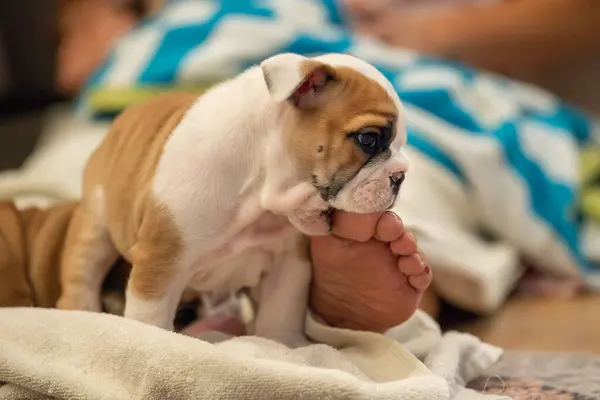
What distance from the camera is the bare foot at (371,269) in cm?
81

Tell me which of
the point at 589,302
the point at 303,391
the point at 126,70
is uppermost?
the point at 303,391

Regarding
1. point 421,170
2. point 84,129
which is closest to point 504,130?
point 421,170

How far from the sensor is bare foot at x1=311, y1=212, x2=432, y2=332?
81 centimetres

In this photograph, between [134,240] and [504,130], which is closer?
[134,240]

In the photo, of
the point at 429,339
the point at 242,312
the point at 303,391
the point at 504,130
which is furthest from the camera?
the point at 504,130

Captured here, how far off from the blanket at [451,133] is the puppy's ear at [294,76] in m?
0.39

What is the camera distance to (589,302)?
1302 millimetres

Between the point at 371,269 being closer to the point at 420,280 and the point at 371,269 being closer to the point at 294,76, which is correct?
the point at 420,280

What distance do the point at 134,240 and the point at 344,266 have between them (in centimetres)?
Answer: 23

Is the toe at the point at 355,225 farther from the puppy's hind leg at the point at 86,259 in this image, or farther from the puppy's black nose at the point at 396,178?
the puppy's hind leg at the point at 86,259

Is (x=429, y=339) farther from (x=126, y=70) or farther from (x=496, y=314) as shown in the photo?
(x=126, y=70)

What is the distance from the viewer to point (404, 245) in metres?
0.82

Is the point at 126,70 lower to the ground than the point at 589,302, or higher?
higher

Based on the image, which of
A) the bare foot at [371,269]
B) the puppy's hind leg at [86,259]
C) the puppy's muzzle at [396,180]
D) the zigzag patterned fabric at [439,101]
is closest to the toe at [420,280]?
the bare foot at [371,269]
